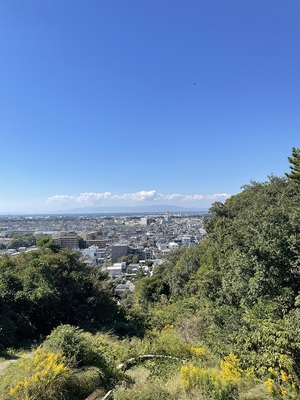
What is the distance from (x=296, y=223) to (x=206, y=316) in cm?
425

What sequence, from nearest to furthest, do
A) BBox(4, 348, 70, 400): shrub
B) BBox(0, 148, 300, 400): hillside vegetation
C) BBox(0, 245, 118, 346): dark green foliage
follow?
BBox(4, 348, 70, 400): shrub
BBox(0, 148, 300, 400): hillside vegetation
BBox(0, 245, 118, 346): dark green foliage

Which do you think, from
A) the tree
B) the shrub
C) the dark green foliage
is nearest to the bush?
the shrub

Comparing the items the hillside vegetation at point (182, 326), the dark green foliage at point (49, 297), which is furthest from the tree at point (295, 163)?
the dark green foliage at point (49, 297)

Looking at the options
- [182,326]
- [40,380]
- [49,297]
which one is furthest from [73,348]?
[182,326]

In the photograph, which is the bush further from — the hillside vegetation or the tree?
the tree

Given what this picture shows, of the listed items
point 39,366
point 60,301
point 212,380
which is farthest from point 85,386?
point 60,301

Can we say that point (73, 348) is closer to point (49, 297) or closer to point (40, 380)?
point (40, 380)

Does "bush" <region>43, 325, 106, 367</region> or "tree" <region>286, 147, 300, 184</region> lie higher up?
"tree" <region>286, 147, 300, 184</region>

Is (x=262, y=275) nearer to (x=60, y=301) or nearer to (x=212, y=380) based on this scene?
(x=212, y=380)

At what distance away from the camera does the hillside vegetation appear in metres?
3.11

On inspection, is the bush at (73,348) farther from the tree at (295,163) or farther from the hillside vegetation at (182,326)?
the tree at (295,163)

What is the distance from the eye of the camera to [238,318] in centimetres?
812

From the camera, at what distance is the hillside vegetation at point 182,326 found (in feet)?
10.2

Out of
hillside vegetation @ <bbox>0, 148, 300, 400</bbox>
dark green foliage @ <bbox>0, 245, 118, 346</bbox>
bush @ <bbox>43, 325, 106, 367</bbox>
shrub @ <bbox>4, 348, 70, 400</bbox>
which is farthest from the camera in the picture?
dark green foliage @ <bbox>0, 245, 118, 346</bbox>
